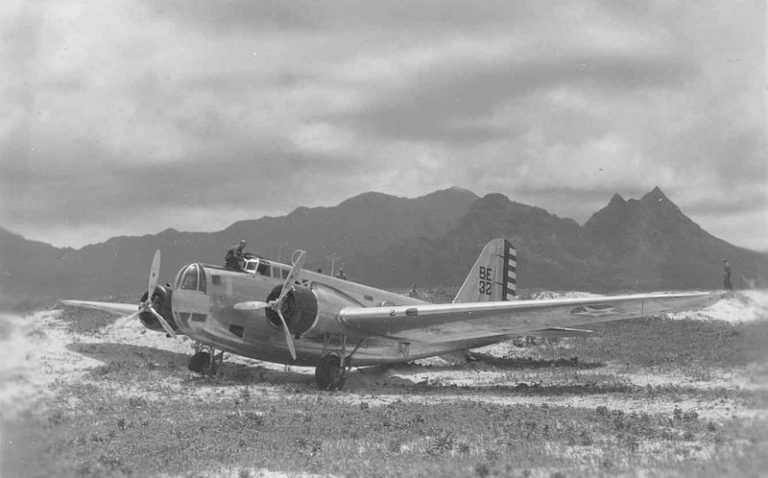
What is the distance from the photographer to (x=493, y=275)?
30.7 m

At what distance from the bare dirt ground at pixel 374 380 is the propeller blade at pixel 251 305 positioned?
2308 mm

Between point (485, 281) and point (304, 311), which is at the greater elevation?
point (485, 281)

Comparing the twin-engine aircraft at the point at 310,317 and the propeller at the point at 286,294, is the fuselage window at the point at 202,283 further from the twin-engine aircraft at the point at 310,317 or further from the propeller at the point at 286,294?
the propeller at the point at 286,294

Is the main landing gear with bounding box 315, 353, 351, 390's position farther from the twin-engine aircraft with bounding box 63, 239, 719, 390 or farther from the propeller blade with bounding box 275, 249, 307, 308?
the propeller blade with bounding box 275, 249, 307, 308

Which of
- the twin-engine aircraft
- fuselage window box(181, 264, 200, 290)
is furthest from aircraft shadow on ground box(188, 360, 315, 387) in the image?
fuselage window box(181, 264, 200, 290)

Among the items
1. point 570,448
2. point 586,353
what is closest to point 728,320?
point 586,353

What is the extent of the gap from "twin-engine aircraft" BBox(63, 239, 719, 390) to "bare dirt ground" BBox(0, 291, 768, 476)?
3.52 ft

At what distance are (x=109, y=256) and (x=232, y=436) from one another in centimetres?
5827

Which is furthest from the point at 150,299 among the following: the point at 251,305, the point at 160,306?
the point at 251,305

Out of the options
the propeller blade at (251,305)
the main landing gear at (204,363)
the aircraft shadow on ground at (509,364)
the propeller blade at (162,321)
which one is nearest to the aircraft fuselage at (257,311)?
the propeller blade at (251,305)

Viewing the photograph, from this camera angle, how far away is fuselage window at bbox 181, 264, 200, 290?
71.0 feet

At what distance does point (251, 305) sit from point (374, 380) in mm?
5984

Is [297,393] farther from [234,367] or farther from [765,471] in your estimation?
[765,471]

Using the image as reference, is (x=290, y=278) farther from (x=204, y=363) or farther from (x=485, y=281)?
(x=485, y=281)
